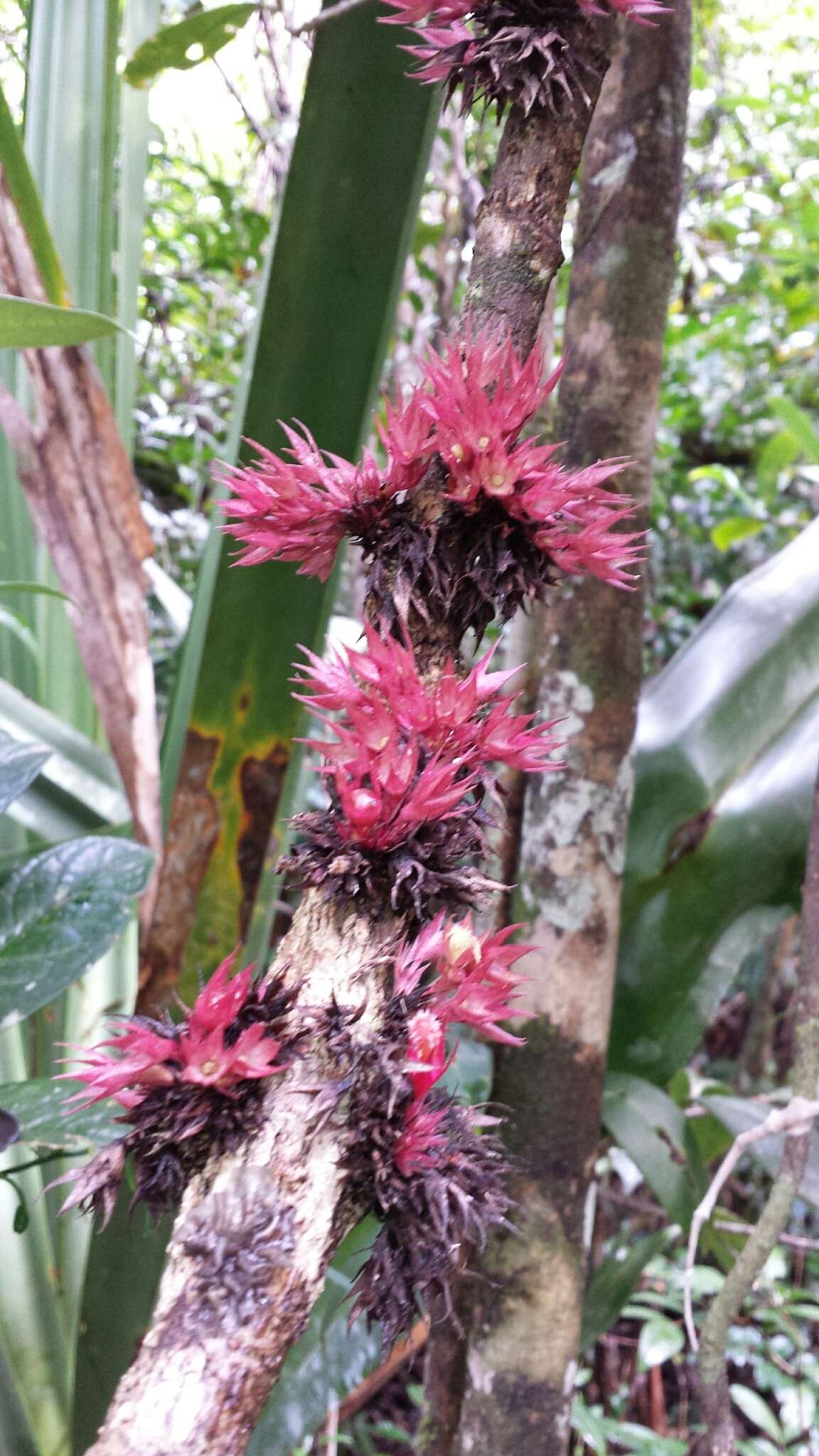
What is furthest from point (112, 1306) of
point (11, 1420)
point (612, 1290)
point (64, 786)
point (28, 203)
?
point (28, 203)

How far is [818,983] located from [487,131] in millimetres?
1299

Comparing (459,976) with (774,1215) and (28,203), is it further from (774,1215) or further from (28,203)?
(28,203)

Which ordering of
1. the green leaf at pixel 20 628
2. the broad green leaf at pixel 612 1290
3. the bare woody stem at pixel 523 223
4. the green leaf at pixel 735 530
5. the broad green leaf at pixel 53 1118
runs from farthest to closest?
1. the green leaf at pixel 735 530
2. the broad green leaf at pixel 612 1290
3. the green leaf at pixel 20 628
4. the broad green leaf at pixel 53 1118
5. the bare woody stem at pixel 523 223

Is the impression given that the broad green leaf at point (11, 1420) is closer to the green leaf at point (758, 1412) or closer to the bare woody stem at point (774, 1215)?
the bare woody stem at point (774, 1215)

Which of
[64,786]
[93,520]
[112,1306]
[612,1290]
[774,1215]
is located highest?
[93,520]

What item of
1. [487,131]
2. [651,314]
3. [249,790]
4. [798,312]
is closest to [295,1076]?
[249,790]

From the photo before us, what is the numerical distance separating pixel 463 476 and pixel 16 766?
0.35 metres

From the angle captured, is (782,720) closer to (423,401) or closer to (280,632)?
(280,632)

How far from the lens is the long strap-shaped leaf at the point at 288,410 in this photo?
Result: 547 millimetres

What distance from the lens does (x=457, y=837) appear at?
24cm

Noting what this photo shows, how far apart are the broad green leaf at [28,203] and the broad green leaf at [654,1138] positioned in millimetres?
670

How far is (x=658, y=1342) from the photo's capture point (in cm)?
108

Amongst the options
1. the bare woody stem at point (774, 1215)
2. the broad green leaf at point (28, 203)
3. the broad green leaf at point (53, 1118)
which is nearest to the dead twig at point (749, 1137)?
the bare woody stem at point (774, 1215)

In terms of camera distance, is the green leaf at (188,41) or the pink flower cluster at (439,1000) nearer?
the pink flower cluster at (439,1000)
